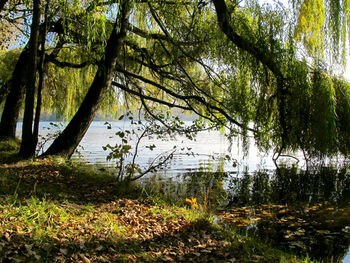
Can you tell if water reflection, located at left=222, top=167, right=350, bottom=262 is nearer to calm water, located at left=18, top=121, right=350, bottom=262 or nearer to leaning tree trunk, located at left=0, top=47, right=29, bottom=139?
calm water, located at left=18, top=121, right=350, bottom=262

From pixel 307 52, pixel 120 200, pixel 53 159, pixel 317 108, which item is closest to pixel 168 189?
pixel 120 200

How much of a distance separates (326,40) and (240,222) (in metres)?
2.48

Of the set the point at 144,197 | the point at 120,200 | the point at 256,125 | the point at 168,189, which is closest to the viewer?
the point at 120,200

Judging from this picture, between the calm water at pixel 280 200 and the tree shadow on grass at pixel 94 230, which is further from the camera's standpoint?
the calm water at pixel 280 200

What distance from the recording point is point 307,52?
4082 millimetres

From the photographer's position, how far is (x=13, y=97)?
6.23m

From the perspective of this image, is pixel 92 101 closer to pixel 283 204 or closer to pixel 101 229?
pixel 101 229

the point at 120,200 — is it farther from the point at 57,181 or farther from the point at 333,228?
the point at 333,228

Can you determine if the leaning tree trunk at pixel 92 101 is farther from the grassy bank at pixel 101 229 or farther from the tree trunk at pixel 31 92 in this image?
the grassy bank at pixel 101 229

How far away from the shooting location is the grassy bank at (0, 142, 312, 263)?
223cm

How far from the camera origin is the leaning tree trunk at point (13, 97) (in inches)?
245

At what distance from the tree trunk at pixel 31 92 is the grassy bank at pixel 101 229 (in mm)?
722

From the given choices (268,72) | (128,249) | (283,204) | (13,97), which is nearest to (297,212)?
(283,204)

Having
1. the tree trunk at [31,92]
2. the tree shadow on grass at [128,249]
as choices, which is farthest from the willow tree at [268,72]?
the tree shadow on grass at [128,249]
